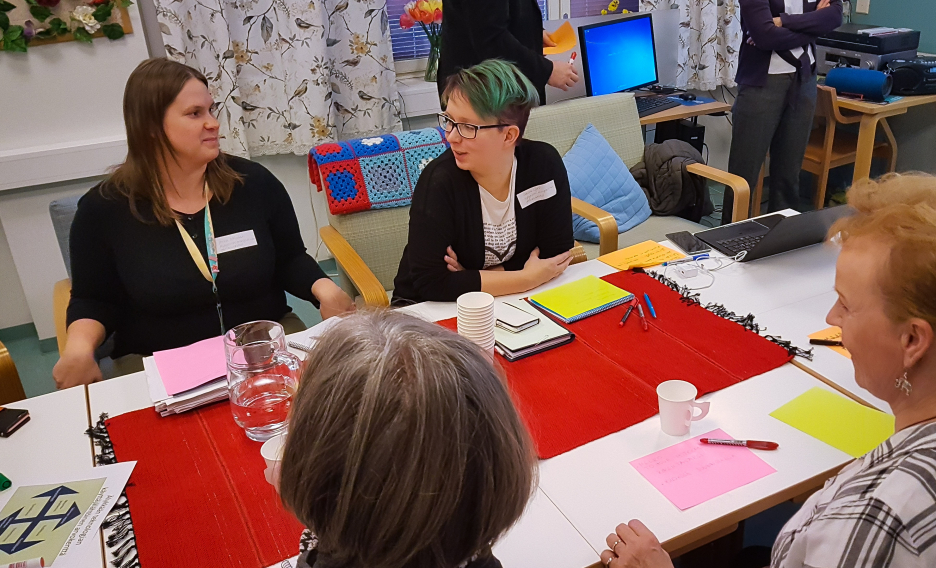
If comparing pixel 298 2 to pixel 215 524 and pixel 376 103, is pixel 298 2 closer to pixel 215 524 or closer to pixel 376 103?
pixel 376 103

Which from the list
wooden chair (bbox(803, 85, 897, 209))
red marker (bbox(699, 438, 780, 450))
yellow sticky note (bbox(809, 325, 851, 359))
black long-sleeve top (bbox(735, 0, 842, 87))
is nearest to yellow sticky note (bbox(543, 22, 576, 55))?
black long-sleeve top (bbox(735, 0, 842, 87))

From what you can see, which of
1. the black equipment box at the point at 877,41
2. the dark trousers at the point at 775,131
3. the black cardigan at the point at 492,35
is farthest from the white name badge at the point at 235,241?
the black equipment box at the point at 877,41

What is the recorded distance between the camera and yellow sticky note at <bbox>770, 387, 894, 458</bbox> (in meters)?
1.26

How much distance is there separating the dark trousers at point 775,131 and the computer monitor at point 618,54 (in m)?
0.56

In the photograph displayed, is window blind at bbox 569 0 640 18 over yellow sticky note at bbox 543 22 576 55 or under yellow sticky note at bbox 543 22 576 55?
over

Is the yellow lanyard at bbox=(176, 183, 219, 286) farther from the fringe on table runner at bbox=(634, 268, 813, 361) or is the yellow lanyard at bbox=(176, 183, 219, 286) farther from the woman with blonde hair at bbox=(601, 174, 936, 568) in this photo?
the woman with blonde hair at bbox=(601, 174, 936, 568)

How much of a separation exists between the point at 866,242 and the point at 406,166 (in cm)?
180

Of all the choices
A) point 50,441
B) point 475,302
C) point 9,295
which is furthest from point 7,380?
point 9,295

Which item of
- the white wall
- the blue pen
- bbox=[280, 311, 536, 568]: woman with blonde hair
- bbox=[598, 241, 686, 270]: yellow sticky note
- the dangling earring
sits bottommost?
the white wall

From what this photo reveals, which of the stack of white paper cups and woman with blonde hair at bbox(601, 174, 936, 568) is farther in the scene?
the stack of white paper cups

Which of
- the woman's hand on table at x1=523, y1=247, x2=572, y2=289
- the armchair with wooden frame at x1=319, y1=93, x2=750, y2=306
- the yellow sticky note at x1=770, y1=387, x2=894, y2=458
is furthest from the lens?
the armchair with wooden frame at x1=319, y1=93, x2=750, y2=306

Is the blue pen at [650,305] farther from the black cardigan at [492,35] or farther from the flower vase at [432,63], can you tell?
the flower vase at [432,63]

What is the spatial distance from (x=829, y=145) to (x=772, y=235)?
8.13 ft

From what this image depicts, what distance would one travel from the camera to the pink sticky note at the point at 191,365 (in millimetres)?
1458
